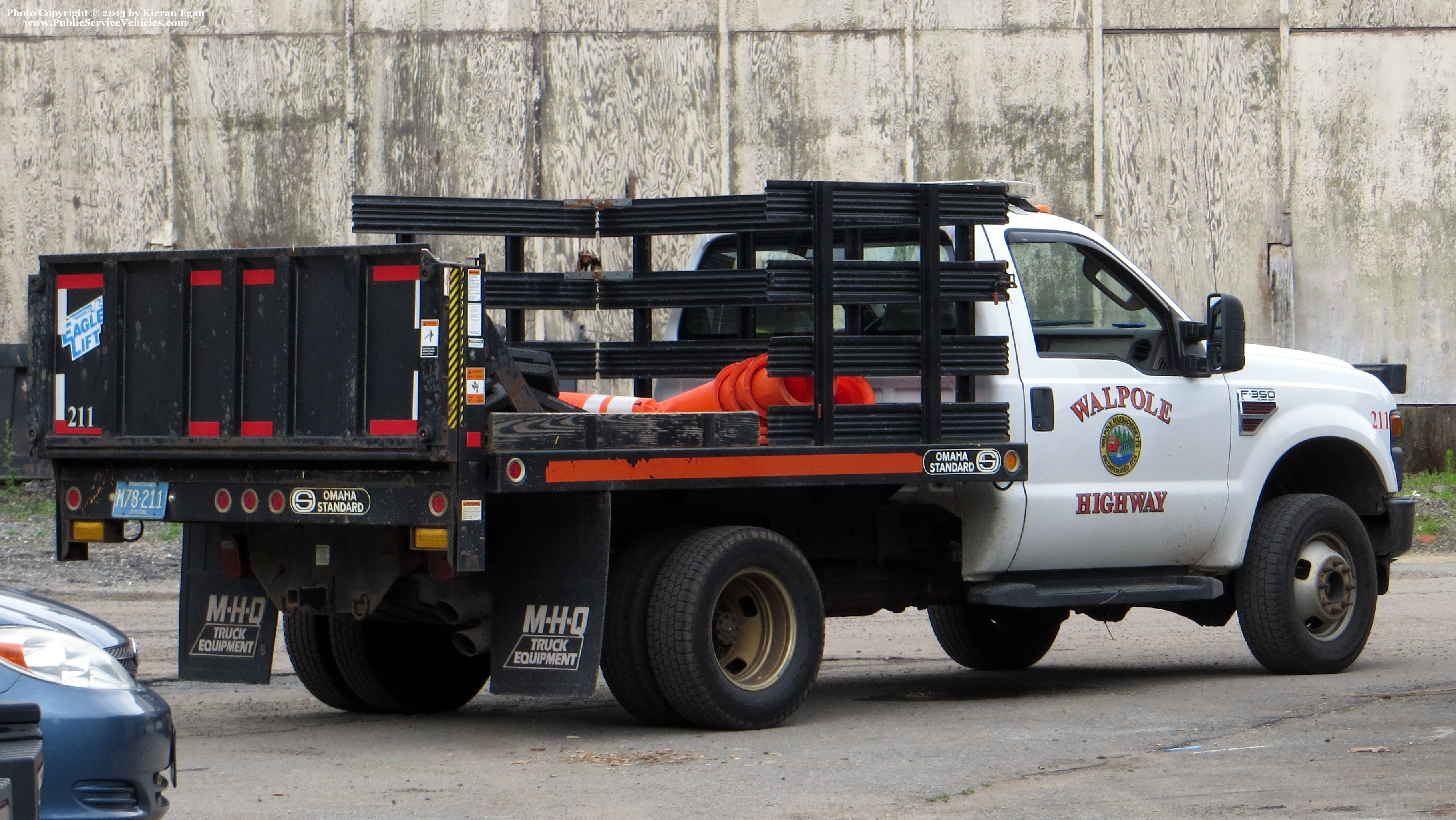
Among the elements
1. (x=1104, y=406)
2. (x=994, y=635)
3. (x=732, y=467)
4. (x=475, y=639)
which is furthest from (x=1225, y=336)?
(x=475, y=639)

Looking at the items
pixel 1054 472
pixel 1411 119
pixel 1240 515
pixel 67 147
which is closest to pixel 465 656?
pixel 1054 472

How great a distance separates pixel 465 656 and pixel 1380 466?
4.91 m

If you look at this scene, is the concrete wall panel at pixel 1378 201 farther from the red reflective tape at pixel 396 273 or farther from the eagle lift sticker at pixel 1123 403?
the red reflective tape at pixel 396 273

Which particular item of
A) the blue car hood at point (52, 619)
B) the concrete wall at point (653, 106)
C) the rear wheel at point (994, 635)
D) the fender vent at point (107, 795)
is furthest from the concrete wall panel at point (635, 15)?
the fender vent at point (107, 795)

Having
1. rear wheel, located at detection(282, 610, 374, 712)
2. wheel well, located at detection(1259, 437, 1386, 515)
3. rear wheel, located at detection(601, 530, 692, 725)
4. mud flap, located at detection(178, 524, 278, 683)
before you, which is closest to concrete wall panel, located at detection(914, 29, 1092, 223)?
wheel well, located at detection(1259, 437, 1386, 515)

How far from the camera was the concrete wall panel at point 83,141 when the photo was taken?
18.6 metres

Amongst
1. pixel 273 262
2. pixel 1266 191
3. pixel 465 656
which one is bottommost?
pixel 465 656

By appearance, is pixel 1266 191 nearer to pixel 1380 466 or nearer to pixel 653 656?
pixel 1380 466

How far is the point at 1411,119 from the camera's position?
19062 mm

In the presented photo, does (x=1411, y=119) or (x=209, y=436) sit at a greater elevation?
(x=1411, y=119)

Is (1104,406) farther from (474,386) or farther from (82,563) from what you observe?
(82,563)

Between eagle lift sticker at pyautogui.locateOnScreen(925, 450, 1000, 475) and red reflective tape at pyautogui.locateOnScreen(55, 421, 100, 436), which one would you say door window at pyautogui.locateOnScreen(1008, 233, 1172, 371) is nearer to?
eagle lift sticker at pyautogui.locateOnScreen(925, 450, 1000, 475)

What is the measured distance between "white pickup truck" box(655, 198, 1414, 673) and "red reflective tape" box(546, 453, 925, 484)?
76 cm

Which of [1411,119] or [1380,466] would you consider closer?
[1380,466]
